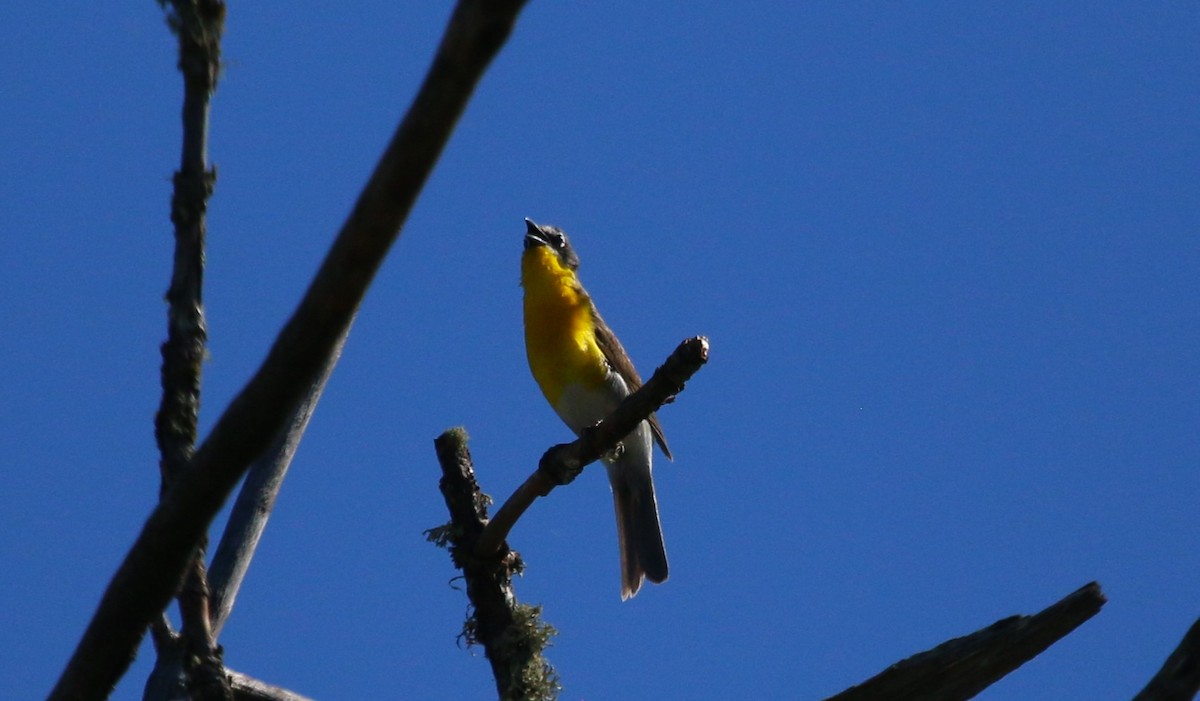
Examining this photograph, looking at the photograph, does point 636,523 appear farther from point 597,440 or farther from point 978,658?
point 978,658

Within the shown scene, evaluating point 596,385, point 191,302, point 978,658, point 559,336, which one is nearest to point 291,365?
point 191,302

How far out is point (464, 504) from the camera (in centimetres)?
535

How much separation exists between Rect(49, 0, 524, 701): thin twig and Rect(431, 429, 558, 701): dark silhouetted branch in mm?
3064

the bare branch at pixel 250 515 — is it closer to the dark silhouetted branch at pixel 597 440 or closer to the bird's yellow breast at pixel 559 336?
the dark silhouetted branch at pixel 597 440

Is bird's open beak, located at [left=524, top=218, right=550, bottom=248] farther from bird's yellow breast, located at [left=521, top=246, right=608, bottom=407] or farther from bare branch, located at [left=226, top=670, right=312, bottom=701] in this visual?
bare branch, located at [left=226, top=670, right=312, bottom=701]

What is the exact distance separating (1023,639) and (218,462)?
201cm

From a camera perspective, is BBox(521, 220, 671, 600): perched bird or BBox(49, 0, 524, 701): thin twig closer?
BBox(49, 0, 524, 701): thin twig

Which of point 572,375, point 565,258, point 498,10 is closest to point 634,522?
point 572,375

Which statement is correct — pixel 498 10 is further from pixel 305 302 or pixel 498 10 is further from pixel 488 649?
pixel 488 649

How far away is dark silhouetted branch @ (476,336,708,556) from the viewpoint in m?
4.00

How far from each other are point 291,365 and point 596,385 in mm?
5560

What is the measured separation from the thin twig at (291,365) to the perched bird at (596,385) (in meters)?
5.22

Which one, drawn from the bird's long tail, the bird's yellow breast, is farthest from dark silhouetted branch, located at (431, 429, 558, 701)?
the bird's long tail

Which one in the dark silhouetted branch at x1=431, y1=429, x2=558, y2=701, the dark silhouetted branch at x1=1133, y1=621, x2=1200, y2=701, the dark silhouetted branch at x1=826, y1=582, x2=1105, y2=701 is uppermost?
the dark silhouetted branch at x1=431, y1=429, x2=558, y2=701
